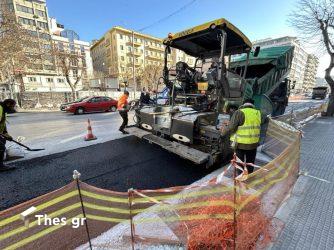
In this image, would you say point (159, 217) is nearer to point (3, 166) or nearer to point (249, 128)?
point (249, 128)

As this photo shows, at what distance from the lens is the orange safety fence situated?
2035 mm

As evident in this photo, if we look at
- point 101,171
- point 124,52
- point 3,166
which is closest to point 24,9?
point 124,52

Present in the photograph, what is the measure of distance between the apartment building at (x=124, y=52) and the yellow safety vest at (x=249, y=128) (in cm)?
4611

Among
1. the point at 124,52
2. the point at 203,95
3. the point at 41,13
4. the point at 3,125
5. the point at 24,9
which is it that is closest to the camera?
the point at 3,125

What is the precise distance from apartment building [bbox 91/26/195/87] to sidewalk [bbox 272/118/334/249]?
46082 mm

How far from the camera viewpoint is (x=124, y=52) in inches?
2085

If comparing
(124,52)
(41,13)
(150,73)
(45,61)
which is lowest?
(150,73)

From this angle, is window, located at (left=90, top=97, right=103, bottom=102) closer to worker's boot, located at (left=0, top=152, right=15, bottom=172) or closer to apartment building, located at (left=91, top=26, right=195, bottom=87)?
worker's boot, located at (left=0, top=152, right=15, bottom=172)

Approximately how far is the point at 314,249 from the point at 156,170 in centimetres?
295

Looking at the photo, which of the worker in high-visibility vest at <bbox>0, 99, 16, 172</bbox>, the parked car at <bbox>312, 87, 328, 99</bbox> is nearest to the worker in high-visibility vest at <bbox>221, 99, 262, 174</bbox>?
the worker in high-visibility vest at <bbox>0, 99, 16, 172</bbox>

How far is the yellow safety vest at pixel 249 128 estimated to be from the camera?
3.40 metres

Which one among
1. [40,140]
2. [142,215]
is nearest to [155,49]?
[40,140]

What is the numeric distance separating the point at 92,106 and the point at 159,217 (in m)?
15.7

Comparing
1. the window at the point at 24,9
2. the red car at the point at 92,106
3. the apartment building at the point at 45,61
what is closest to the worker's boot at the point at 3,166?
the red car at the point at 92,106
